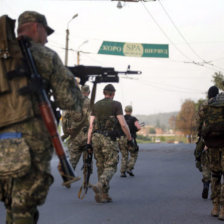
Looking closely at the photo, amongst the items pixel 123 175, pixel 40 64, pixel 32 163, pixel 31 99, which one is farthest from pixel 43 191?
pixel 123 175

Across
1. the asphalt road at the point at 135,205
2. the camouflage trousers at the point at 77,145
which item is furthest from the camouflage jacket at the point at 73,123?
the asphalt road at the point at 135,205

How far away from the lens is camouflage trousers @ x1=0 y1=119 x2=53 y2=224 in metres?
4.01

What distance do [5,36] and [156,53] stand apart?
21908 millimetres

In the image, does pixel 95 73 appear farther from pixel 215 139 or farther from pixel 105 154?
pixel 105 154

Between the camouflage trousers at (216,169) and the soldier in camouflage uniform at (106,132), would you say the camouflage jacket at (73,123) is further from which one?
the camouflage trousers at (216,169)

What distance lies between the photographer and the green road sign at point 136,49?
25578 mm

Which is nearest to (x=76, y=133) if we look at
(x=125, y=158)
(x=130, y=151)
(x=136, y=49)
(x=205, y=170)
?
(x=205, y=170)

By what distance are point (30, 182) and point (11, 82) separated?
0.77 meters

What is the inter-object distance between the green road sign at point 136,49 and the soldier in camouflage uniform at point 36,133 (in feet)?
70.2

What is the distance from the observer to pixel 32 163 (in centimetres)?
406

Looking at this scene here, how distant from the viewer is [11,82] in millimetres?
4047

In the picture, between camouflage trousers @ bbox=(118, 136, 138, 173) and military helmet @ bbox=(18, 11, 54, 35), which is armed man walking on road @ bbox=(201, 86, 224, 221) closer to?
military helmet @ bbox=(18, 11, 54, 35)

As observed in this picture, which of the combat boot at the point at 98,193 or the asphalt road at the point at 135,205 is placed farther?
the combat boot at the point at 98,193

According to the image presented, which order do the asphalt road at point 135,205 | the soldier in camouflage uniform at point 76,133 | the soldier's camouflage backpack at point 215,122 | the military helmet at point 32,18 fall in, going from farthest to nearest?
the soldier in camouflage uniform at point 76,133
the soldier's camouflage backpack at point 215,122
the asphalt road at point 135,205
the military helmet at point 32,18
